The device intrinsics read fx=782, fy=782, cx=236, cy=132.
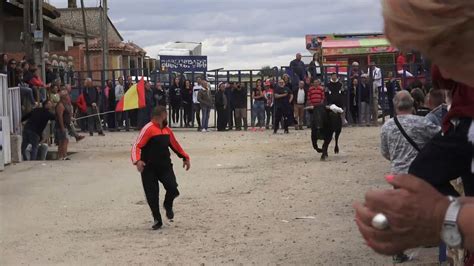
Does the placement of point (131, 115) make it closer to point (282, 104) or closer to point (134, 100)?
point (282, 104)

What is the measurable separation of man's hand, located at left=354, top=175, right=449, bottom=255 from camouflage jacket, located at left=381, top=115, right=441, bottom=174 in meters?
5.24

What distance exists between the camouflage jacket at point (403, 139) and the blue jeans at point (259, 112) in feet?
66.8

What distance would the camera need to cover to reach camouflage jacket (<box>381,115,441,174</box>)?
22.7 ft

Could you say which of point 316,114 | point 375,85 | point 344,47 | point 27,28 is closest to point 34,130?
point 27,28

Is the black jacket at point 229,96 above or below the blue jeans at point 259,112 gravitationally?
above

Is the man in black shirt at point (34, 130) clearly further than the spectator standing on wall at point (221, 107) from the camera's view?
No

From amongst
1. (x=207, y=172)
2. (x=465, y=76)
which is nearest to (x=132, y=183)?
(x=207, y=172)

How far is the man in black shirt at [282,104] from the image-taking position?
2583 centimetres

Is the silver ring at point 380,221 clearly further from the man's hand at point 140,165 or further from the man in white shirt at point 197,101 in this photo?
the man in white shirt at point 197,101

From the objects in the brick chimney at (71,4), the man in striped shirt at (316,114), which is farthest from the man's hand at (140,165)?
the brick chimney at (71,4)

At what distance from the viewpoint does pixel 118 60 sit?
180 ft

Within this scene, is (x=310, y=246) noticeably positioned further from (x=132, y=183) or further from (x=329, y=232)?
(x=132, y=183)

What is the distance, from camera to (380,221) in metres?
1.58

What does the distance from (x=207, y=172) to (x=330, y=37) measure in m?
23.4
